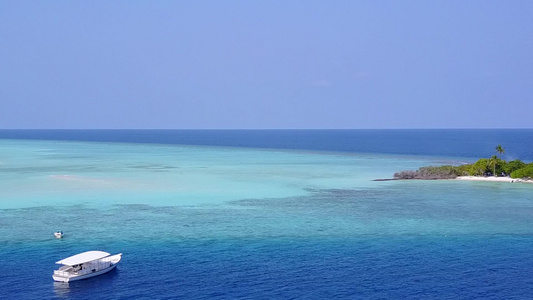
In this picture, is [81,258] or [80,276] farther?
[81,258]

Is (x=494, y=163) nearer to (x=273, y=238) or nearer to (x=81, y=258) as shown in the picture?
(x=273, y=238)

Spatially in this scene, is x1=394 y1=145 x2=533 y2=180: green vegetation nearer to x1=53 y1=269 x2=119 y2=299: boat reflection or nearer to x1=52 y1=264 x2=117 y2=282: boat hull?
x1=52 y1=264 x2=117 y2=282: boat hull

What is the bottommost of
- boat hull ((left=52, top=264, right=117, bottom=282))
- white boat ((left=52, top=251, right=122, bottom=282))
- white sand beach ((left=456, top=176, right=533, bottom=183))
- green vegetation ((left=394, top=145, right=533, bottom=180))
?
boat hull ((left=52, top=264, right=117, bottom=282))

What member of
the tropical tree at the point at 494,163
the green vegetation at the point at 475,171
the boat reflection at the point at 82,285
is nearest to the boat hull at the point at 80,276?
the boat reflection at the point at 82,285

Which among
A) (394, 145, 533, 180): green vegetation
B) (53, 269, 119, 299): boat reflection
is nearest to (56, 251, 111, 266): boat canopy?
(53, 269, 119, 299): boat reflection

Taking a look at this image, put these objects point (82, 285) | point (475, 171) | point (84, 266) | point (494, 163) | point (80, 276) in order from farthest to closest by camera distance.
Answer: point (475, 171) < point (494, 163) < point (84, 266) < point (80, 276) < point (82, 285)

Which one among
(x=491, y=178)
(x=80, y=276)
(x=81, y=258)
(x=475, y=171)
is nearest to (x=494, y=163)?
(x=475, y=171)

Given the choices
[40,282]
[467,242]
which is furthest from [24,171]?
[467,242]

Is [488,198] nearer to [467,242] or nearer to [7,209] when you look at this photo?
[467,242]

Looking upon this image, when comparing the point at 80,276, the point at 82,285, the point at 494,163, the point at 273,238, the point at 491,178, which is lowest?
the point at 82,285
